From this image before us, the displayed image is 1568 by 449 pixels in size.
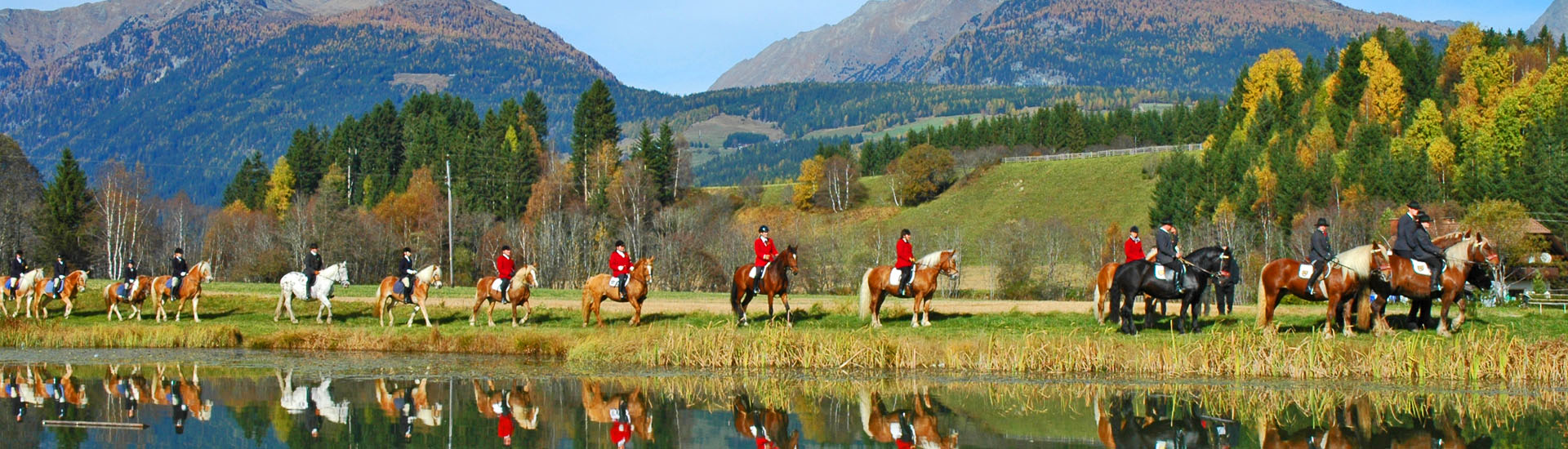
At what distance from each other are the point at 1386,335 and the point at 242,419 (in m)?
20.0

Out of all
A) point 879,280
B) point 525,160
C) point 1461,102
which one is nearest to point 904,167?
point 525,160

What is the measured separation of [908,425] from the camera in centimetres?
1878

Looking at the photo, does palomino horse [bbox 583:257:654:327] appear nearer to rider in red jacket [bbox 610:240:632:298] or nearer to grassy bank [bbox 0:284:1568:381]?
rider in red jacket [bbox 610:240:632:298]

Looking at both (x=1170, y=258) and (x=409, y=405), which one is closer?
(x=409, y=405)

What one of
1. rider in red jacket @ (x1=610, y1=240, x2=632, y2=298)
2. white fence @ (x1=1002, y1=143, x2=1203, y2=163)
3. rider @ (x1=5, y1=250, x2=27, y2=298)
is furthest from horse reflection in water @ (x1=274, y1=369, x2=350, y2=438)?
white fence @ (x1=1002, y1=143, x2=1203, y2=163)

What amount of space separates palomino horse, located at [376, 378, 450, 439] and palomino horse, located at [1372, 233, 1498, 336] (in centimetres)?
1757

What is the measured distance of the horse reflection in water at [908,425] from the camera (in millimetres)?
17531

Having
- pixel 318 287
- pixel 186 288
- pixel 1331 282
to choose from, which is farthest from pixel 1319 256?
pixel 186 288

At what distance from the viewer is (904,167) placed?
144m

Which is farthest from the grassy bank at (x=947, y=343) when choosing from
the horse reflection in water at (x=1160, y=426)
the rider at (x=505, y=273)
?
the horse reflection in water at (x=1160, y=426)

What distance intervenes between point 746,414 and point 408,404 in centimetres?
555

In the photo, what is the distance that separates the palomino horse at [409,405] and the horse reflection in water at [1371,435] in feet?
38.6

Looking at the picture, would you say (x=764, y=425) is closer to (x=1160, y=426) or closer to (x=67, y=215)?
(x=1160, y=426)

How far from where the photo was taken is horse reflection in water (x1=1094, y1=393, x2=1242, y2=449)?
17.4m
